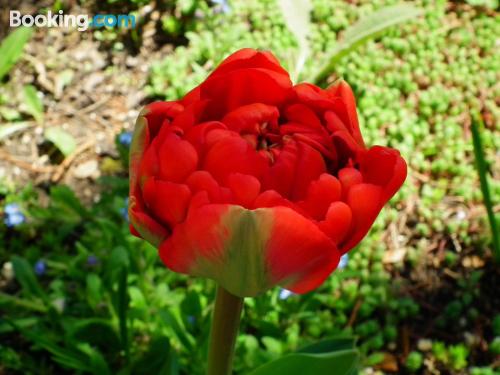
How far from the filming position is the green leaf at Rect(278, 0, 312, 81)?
2.50 m

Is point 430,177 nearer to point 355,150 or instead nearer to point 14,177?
point 14,177

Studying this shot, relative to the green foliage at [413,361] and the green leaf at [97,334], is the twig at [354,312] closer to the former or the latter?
the green foliage at [413,361]

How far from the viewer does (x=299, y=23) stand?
2.51m

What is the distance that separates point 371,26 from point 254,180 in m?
1.84

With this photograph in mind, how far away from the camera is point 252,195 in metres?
0.68

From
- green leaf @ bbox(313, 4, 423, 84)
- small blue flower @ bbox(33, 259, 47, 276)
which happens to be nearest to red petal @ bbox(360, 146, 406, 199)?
small blue flower @ bbox(33, 259, 47, 276)

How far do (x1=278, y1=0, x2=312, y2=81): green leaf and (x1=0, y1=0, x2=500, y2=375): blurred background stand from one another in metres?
0.04

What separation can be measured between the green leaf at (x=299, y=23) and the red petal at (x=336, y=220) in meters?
1.85

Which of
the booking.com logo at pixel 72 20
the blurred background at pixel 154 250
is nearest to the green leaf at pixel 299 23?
the blurred background at pixel 154 250

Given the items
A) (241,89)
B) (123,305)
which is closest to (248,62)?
(241,89)

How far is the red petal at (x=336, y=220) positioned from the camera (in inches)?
26.9

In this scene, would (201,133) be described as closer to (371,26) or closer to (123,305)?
(123,305)

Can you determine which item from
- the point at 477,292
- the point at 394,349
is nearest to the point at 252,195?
the point at 394,349

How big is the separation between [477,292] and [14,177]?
4.91 feet
